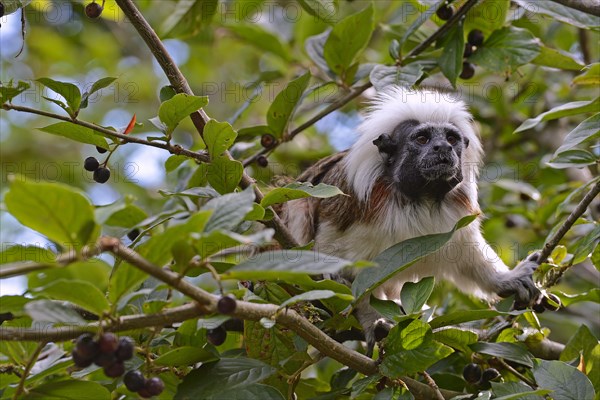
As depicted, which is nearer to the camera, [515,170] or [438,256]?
[438,256]

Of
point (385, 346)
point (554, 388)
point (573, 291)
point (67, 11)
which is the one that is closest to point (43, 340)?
point (385, 346)

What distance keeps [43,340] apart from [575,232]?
156 inches

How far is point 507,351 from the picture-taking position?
3025mm

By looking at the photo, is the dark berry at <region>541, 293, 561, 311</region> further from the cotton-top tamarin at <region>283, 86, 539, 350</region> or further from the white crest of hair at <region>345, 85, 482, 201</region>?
the white crest of hair at <region>345, 85, 482, 201</region>

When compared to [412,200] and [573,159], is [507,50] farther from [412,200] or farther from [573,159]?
[412,200]

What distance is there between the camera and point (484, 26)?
13.7ft

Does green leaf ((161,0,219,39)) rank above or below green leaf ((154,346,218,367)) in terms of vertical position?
above

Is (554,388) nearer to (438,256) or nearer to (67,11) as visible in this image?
(438,256)

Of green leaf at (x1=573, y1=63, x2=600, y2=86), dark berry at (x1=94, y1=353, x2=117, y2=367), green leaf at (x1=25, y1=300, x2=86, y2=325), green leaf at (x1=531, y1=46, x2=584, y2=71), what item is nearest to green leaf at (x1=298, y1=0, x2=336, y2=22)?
green leaf at (x1=531, y1=46, x2=584, y2=71)

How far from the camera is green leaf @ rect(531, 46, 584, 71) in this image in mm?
4090

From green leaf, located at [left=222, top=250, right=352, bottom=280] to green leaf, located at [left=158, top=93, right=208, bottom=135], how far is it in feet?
2.80

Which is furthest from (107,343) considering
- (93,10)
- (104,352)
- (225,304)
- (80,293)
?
(93,10)

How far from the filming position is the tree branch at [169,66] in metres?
2.96

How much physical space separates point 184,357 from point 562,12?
2.57 m
